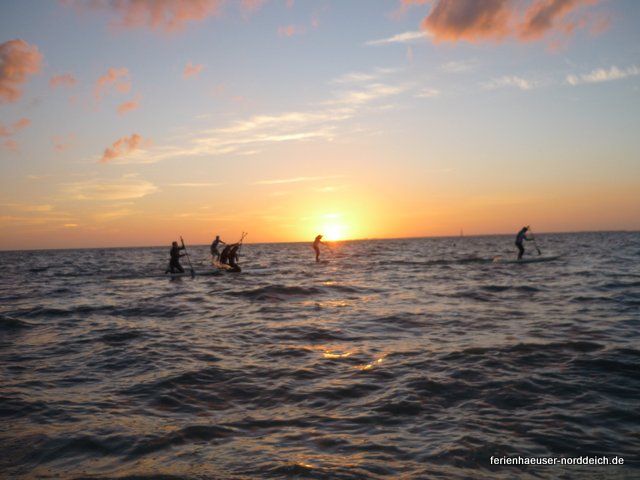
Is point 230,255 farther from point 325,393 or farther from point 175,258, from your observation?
point 325,393

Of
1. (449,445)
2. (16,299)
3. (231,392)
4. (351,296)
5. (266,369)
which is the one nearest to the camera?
(449,445)

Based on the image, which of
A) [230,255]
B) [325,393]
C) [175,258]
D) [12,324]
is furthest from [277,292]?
[325,393]

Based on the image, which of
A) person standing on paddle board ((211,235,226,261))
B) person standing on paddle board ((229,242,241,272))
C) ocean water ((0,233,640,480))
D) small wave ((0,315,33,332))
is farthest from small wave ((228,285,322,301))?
person standing on paddle board ((211,235,226,261))

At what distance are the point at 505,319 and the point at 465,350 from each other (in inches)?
181

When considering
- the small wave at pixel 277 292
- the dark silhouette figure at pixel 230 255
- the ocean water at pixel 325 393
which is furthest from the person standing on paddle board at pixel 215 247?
the ocean water at pixel 325 393

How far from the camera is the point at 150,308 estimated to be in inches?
761

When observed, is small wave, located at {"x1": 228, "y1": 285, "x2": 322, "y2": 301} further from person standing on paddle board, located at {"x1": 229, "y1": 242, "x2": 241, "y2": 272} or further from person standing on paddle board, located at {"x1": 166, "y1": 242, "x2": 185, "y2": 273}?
person standing on paddle board, located at {"x1": 166, "y1": 242, "x2": 185, "y2": 273}

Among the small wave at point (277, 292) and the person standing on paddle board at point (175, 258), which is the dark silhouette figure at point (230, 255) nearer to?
the person standing on paddle board at point (175, 258)

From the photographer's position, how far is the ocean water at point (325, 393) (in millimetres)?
5430

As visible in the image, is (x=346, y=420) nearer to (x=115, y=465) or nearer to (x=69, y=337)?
(x=115, y=465)

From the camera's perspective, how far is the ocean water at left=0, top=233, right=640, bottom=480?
5.43 meters

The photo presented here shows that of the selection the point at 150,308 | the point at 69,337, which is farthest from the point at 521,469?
the point at 150,308

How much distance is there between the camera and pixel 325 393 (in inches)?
315

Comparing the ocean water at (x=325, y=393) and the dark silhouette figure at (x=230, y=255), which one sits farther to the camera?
the dark silhouette figure at (x=230, y=255)
